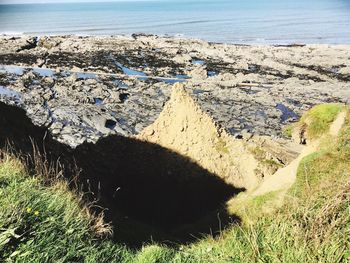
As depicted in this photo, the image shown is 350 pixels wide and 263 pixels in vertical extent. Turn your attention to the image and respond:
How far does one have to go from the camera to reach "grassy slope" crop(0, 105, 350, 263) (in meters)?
5.25

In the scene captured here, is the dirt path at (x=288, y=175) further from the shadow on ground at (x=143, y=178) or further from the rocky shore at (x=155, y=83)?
the rocky shore at (x=155, y=83)

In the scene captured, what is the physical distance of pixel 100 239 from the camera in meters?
6.79

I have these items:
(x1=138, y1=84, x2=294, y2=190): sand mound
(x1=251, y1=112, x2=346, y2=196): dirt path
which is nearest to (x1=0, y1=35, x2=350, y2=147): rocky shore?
(x1=138, y1=84, x2=294, y2=190): sand mound

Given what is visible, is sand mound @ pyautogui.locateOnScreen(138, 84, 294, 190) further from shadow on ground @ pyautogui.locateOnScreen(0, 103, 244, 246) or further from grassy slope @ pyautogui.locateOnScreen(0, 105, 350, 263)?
grassy slope @ pyautogui.locateOnScreen(0, 105, 350, 263)

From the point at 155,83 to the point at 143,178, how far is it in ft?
84.7

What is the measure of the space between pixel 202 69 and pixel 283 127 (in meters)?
19.3

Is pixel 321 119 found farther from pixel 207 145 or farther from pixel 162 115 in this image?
pixel 162 115

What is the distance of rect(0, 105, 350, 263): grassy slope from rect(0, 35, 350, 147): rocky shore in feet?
40.9

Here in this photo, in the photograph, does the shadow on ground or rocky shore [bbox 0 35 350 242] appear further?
rocky shore [bbox 0 35 350 242]

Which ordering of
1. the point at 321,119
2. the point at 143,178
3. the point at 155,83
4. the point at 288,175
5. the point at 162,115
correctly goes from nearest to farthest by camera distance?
the point at 288,175
the point at 321,119
the point at 143,178
the point at 162,115
the point at 155,83

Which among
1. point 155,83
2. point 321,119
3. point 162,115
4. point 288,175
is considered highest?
point 321,119

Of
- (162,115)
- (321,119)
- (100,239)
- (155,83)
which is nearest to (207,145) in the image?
(162,115)

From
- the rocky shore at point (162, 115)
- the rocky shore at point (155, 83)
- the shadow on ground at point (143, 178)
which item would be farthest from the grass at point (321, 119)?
the rocky shore at point (155, 83)

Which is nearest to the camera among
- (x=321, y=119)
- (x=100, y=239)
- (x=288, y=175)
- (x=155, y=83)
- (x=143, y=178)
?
(x=100, y=239)
